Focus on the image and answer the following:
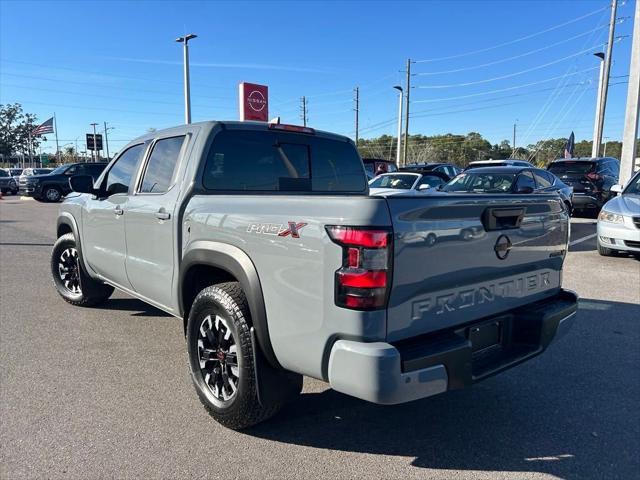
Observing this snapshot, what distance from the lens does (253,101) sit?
13141 millimetres

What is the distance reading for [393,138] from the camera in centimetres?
10062

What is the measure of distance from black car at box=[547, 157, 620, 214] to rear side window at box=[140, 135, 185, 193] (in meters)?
13.1

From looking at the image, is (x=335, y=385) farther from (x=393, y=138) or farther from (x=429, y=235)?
(x=393, y=138)

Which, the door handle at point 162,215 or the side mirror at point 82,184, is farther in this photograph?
the side mirror at point 82,184

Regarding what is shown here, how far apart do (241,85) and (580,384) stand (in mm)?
11136

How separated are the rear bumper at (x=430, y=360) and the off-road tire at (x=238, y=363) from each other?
2.07 feet

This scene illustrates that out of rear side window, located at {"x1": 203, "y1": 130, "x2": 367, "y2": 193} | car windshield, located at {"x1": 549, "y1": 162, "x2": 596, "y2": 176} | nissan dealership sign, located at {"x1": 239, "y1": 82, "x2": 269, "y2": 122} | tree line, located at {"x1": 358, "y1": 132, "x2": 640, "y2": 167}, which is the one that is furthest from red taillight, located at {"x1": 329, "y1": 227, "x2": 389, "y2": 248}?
tree line, located at {"x1": 358, "y1": 132, "x2": 640, "y2": 167}

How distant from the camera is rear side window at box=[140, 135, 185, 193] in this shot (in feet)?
12.6

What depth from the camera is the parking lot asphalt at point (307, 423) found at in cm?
272

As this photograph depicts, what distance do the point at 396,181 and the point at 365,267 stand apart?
36.0 feet

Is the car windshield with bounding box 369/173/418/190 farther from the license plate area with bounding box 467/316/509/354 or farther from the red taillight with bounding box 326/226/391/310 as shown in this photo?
the red taillight with bounding box 326/226/391/310

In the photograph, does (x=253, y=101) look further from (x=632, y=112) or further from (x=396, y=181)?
(x=632, y=112)

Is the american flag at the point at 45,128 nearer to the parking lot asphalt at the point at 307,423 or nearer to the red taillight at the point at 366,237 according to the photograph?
A: the parking lot asphalt at the point at 307,423

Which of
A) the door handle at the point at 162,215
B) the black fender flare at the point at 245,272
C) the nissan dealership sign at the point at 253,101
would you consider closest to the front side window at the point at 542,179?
the nissan dealership sign at the point at 253,101
